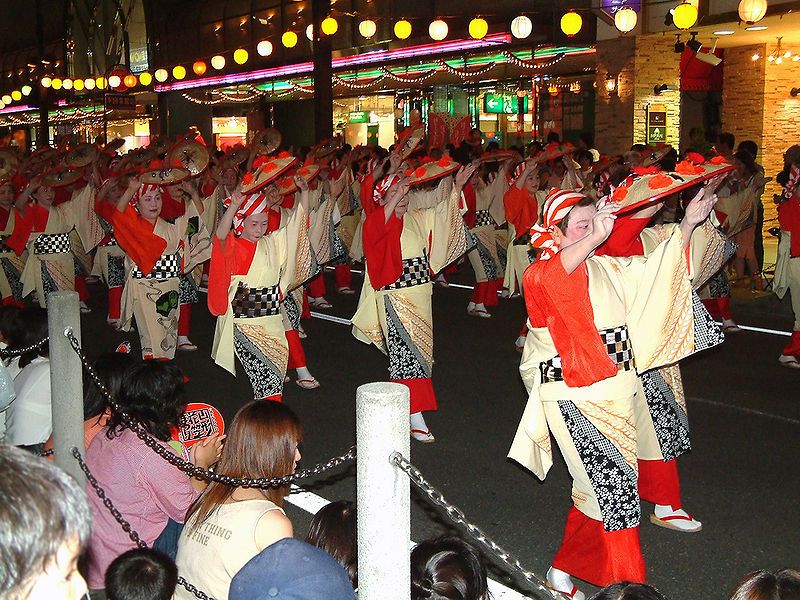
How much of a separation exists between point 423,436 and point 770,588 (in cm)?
407

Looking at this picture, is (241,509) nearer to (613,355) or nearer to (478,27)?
(613,355)

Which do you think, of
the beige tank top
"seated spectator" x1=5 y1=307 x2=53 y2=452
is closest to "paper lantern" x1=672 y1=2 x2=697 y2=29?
"seated spectator" x1=5 y1=307 x2=53 y2=452

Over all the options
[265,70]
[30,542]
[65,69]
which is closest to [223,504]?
[30,542]

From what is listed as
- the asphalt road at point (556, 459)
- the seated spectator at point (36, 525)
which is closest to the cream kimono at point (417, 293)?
the asphalt road at point (556, 459)

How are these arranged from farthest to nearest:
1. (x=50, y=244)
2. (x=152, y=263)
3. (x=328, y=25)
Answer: (x=328, y=25)
(x=50, y=244)
(x=152, y=263)

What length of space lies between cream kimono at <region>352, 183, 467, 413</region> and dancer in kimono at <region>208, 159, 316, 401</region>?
1.93ft

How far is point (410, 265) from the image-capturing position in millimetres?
6391

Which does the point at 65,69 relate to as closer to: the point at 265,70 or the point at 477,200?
the point at 265,70

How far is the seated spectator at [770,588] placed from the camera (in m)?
2.21

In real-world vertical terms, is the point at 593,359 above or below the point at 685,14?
below

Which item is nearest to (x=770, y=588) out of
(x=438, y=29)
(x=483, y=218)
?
(x=483, y=218)

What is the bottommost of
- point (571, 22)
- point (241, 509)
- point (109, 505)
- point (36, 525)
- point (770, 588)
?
point (109, 505)

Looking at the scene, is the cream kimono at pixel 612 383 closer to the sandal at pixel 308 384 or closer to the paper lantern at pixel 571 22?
the sandal at pixel 308 384

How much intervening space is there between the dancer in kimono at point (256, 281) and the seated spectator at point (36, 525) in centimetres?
462
